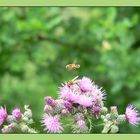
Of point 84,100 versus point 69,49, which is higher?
point 69,49

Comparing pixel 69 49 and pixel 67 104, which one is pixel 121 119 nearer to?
pixel 67 104

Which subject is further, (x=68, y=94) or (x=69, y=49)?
(x=69, y=49)

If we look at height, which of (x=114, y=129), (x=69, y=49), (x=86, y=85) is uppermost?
(x=69, y=49)

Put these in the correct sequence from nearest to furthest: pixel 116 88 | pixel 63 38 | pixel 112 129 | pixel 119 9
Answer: pixel 112 129 → pixel 116 88 → pixel 63 38 → pixel 119 9

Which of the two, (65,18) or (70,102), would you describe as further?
(65,18)

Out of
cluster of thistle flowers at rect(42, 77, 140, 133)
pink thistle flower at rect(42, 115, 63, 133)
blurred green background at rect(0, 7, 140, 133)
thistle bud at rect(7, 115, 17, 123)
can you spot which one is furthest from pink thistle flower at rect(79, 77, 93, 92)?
blurred green background at rect(0, 7, 140, 133)

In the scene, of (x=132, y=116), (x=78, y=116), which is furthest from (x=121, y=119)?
(x=78, y=116)

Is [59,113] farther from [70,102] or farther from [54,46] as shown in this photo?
[54,46]

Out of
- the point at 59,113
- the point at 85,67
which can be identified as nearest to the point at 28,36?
the point at 85,67
